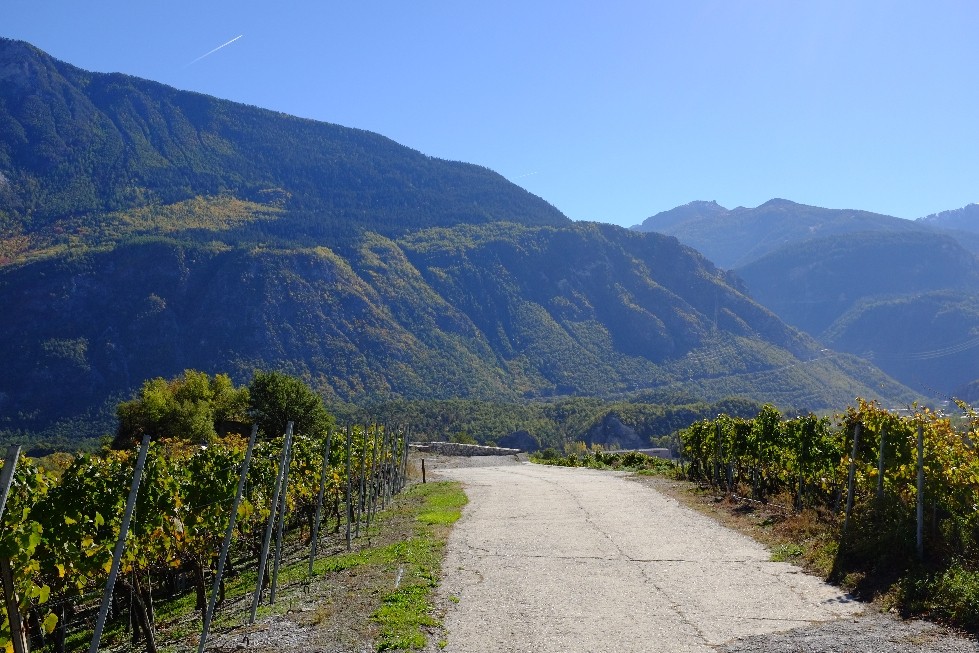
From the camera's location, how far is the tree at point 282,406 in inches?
1378

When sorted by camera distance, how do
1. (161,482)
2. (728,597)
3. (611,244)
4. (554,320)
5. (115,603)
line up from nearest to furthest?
(161,482)
(728,597)
(115,603)
(554,320)
(611,244)

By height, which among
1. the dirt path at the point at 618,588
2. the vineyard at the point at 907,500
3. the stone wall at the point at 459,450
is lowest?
the stone wall at the point at 459,450

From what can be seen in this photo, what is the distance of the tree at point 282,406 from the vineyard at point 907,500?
25249 millimetres

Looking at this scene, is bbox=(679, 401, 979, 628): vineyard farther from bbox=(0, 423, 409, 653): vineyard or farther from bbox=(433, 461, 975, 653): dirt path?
bbox=(0, 423, 409, 653): vineyard

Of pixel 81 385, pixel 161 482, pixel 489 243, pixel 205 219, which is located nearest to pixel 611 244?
pixel 489 243

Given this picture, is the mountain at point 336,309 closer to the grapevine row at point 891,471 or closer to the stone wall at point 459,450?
the stone wall at point 459,450

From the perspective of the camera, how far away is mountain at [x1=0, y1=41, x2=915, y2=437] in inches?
4673

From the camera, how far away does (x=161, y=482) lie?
27.8 ft

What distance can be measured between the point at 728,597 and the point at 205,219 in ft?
607

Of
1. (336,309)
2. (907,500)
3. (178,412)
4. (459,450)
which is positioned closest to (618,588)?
(907,500)

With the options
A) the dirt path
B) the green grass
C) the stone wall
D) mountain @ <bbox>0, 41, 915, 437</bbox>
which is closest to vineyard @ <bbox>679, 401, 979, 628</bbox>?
the dirt path

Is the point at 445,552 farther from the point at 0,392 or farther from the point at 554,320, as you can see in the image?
the point at 554,320

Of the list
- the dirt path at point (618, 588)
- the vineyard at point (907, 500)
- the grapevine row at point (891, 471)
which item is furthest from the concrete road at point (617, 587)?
the grapevine row at point (891, 471)

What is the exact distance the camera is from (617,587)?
32.1 feet
